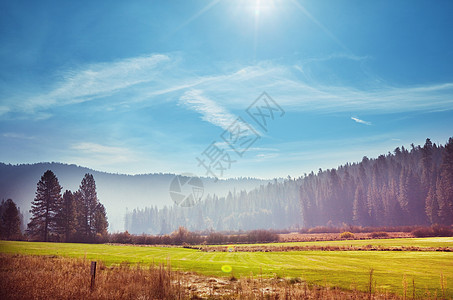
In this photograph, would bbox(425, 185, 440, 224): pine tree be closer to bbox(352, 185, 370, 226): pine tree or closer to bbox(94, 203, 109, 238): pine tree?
bbox(352, 185, 370, 226): pine tree

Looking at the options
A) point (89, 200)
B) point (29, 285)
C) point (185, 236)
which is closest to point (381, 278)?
point (29, 285)

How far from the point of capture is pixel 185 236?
76.4m

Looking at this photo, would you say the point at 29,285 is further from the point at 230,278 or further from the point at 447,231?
the point at 447,231

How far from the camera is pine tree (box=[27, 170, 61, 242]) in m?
64.0

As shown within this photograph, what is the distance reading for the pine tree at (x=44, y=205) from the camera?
64000 mm

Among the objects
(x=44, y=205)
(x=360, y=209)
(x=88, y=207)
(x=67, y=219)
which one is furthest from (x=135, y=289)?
(x=360, y=209)

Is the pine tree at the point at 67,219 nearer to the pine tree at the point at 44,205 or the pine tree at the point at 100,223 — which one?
the pine tree at the point at 44,205

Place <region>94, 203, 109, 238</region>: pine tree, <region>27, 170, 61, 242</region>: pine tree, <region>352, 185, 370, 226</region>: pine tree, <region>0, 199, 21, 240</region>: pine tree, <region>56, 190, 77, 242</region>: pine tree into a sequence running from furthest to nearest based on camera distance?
<region>352, 185, 370, 226</region>: pine tree
<region>94, 203, 109, 238</region>: pine tree
<region>56, 190, 77, 242</region>: pine tree
<region>27, 170, 61, 242</region>: pine tree
<region>0, 199, 21, 240</region>: pine tree

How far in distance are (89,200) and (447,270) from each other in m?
81.0

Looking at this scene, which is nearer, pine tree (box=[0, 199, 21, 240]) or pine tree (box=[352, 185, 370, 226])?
pine tree (box=[0, 199, 21, 240])

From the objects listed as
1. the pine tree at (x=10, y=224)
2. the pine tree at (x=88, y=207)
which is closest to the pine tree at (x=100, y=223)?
the pine tree at (x=88, y=207)

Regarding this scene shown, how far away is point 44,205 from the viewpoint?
64812 mm

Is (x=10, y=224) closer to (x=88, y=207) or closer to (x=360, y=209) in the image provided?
(x=88, y=207)

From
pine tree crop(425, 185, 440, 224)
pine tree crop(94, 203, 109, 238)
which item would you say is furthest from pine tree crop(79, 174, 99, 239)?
pine tree crop(425, 185, 440, 224)
